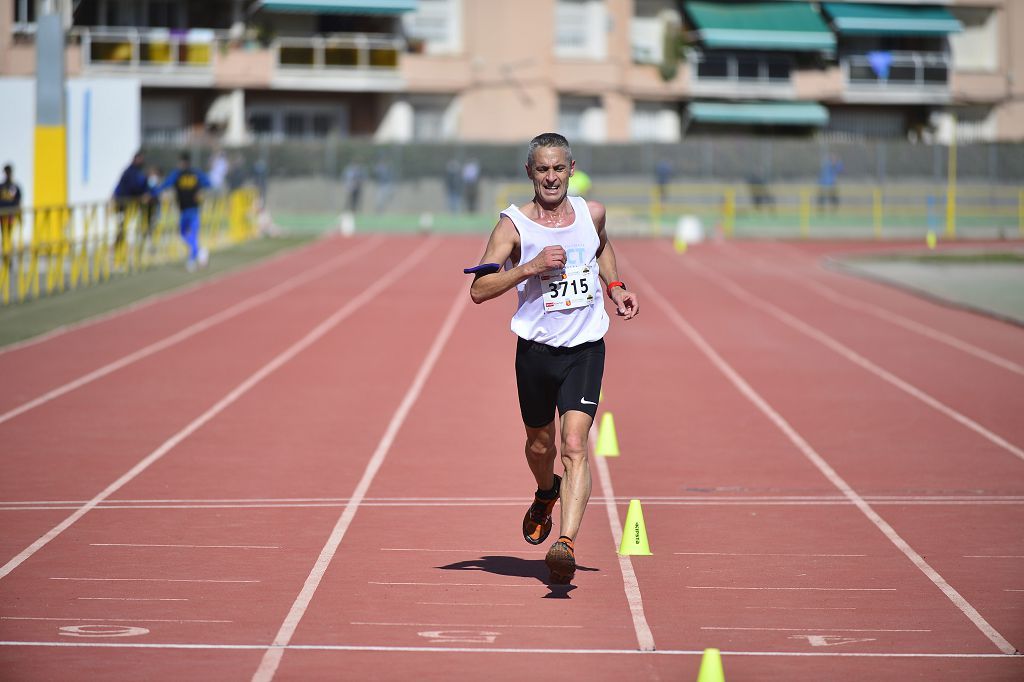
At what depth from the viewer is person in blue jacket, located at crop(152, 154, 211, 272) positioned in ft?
91.5

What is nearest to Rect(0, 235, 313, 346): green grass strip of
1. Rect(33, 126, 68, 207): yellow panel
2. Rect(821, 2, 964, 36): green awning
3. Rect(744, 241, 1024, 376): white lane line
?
Rect(33, 126, 68, 207): yellow panel

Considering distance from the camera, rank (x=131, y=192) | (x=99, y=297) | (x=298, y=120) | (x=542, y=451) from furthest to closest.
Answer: (x=298, y=120) → (x=131, y=192) → (x=99, y=297) → (x=542, y=451)

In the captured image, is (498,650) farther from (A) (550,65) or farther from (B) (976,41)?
(B) (976,41)

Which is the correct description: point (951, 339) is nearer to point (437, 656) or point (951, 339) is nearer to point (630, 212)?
point (437, 656)

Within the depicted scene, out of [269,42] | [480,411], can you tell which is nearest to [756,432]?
[480,411]

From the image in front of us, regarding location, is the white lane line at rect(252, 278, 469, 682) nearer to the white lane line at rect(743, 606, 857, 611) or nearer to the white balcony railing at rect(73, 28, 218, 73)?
the white lane line at rect(743, 606, 857, 611)

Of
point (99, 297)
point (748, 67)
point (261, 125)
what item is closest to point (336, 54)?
point (261, 125)

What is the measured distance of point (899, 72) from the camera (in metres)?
63.1

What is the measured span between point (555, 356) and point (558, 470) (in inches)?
128

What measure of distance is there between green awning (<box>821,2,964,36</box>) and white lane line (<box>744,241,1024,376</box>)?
3258cm

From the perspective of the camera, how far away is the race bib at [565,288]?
749 cm

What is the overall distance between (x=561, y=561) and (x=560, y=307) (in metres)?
1.21

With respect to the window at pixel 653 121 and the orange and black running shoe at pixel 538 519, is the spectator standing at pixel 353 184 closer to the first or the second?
the window at pixel 653 121

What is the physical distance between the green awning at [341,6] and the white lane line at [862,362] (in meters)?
28.1
